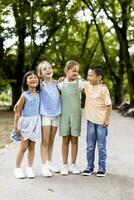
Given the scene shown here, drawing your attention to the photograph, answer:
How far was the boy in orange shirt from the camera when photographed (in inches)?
297

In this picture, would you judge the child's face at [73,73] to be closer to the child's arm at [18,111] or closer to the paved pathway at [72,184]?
the child's arm at [18,111]

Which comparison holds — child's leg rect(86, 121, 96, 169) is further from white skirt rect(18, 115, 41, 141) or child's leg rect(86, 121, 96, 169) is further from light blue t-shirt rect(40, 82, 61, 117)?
white skirt rect(18, 115, 41, 141)

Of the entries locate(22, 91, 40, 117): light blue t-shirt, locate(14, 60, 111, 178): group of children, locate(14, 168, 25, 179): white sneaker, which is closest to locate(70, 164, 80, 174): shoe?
locate(14, 60, 111, 178): group of children

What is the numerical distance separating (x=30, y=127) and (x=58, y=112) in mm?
497

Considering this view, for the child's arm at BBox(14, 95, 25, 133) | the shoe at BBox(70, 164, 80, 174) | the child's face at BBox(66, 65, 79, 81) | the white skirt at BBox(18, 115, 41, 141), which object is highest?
the child's face at BBox(66, 65, 79, 81)

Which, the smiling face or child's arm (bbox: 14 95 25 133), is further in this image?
the smiling face

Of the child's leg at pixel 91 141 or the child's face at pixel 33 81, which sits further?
the child's leg at pixel 91 141

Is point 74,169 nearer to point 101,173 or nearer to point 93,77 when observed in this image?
point 101,173

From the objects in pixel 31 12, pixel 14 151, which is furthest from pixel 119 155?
pixel 31 12

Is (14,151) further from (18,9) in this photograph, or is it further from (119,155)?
(18,9)

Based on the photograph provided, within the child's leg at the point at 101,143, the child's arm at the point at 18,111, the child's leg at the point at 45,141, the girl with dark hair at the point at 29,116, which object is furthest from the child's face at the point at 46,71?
the child's leg at the point at 101,143

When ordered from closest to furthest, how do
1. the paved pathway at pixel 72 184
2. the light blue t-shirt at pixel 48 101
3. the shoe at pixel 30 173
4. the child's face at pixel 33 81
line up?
the paved pathway at pixel 72 184, the shoe at pixel 30 173, the child's face at pixel 33 81, the light blue t-shirt at pixel 48 101

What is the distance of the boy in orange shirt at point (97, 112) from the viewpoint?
24.7ft

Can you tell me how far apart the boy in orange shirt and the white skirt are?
0.79 m
